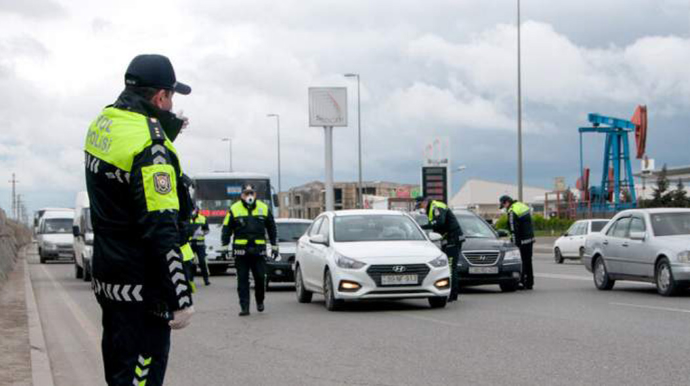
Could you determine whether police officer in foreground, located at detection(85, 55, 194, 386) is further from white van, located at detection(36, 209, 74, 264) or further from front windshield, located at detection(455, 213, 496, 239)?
white van, located at detection(36, 209, 74, 264)

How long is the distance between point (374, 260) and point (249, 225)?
185 centimetres

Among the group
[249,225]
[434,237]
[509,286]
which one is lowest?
[509,286]

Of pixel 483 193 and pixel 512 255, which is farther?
pixel 483 193

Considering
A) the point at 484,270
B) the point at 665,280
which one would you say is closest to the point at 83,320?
the point at 484,270

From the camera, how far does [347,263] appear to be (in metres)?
16.0

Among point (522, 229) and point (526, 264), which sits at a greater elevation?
point (522, 229)

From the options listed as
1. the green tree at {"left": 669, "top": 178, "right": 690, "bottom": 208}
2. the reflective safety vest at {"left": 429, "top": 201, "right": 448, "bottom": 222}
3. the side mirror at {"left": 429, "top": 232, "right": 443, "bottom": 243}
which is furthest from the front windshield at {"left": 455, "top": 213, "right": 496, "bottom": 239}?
the green tree at {"left": 669, "top": 178, "right": 690, "bottom": 208}

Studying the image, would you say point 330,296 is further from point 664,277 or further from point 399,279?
point 664,277

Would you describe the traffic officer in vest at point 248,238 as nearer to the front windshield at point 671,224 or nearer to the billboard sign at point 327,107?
the front windshield at point 671,224

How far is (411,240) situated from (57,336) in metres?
5.78

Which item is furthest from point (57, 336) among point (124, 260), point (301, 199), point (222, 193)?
point (301, 199)

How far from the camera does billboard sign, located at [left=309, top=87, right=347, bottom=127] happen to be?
184ft

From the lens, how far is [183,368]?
408 inches

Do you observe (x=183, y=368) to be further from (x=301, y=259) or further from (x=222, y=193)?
(x=222, y=193)
